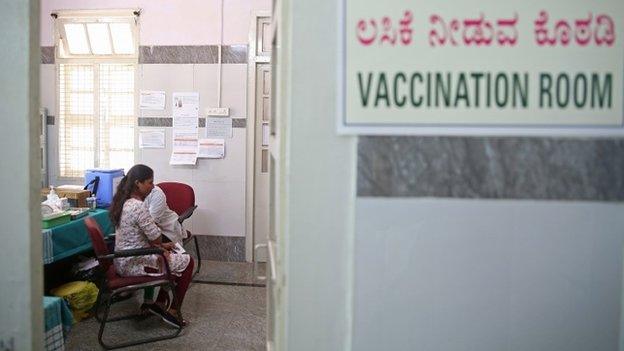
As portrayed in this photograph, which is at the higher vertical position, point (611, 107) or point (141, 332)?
point (611, 107)

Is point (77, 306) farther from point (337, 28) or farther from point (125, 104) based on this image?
point (337, 28)

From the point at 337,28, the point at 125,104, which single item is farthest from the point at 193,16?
the point at 337,28

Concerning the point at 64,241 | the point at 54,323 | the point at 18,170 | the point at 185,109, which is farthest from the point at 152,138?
the point at 18,170

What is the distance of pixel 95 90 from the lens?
530 centimetres

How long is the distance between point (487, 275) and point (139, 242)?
8.56ft

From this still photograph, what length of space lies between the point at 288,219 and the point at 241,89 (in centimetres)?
407

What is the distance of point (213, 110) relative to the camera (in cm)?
509

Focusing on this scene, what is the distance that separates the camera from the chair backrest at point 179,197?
457 cm

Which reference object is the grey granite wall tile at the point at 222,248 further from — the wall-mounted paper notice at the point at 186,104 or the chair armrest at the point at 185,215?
the wall-mounted paper notice at the point at 186,104

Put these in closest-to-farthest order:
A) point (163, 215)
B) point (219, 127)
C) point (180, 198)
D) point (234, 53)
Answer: point (163, 215), point (180, 198), point (234, 53), point (219, 127)

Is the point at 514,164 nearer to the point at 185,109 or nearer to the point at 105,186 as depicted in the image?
the point at 105,186

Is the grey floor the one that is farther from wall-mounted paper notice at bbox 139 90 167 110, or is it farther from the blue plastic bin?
wall-mounted paper notice at bbox 139 90 167 110

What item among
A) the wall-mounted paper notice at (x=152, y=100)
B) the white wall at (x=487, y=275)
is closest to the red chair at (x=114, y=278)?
the white wall at (x=487, y=275)

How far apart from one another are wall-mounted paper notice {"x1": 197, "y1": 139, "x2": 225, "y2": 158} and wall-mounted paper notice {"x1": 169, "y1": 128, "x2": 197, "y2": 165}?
0.08 m
